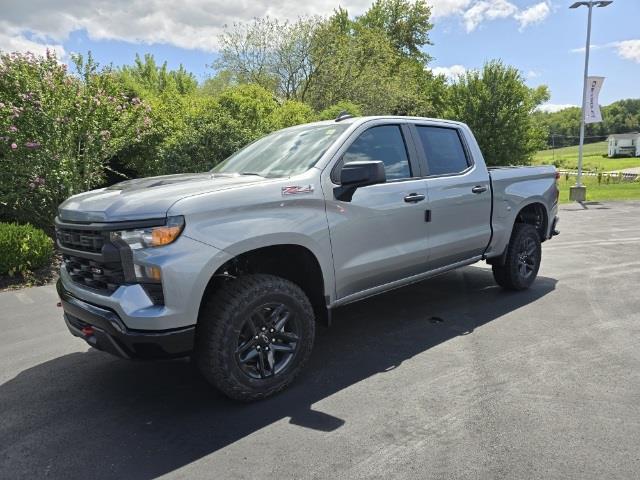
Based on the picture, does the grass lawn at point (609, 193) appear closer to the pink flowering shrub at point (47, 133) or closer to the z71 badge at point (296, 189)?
the pink flowering shrub at point (47, 133)

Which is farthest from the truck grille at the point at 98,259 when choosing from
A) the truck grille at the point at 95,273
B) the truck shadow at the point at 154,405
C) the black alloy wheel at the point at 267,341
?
the truck shadow at the point at 154,405

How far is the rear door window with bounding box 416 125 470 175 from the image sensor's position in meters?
4.55

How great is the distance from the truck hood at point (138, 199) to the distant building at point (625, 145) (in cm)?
13724

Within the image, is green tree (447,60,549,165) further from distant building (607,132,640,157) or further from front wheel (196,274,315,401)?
distant building (607,132,640,157)

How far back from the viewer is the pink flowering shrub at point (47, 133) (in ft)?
26.5

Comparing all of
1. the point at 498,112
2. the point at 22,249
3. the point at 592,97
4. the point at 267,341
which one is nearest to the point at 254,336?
the point at 267,341

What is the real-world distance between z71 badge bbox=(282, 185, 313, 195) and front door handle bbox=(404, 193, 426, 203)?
1014mm

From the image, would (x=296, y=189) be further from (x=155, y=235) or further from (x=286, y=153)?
(x=155, y=235)

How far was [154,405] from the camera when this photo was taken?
10.9ft

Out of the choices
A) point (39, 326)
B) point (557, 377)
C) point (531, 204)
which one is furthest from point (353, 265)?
point (39, 326)

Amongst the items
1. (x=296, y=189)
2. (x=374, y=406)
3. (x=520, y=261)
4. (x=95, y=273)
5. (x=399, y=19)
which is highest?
(x=399, y=19)

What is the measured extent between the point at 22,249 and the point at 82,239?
15.2 ft

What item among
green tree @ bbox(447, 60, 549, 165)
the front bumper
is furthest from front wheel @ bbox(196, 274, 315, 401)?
green tree @ bbox(447, 60, 549, 165)

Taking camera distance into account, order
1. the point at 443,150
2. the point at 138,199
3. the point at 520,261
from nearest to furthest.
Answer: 1. the point at 138,199
2. the point at 443,150
3. the point at 520,261
